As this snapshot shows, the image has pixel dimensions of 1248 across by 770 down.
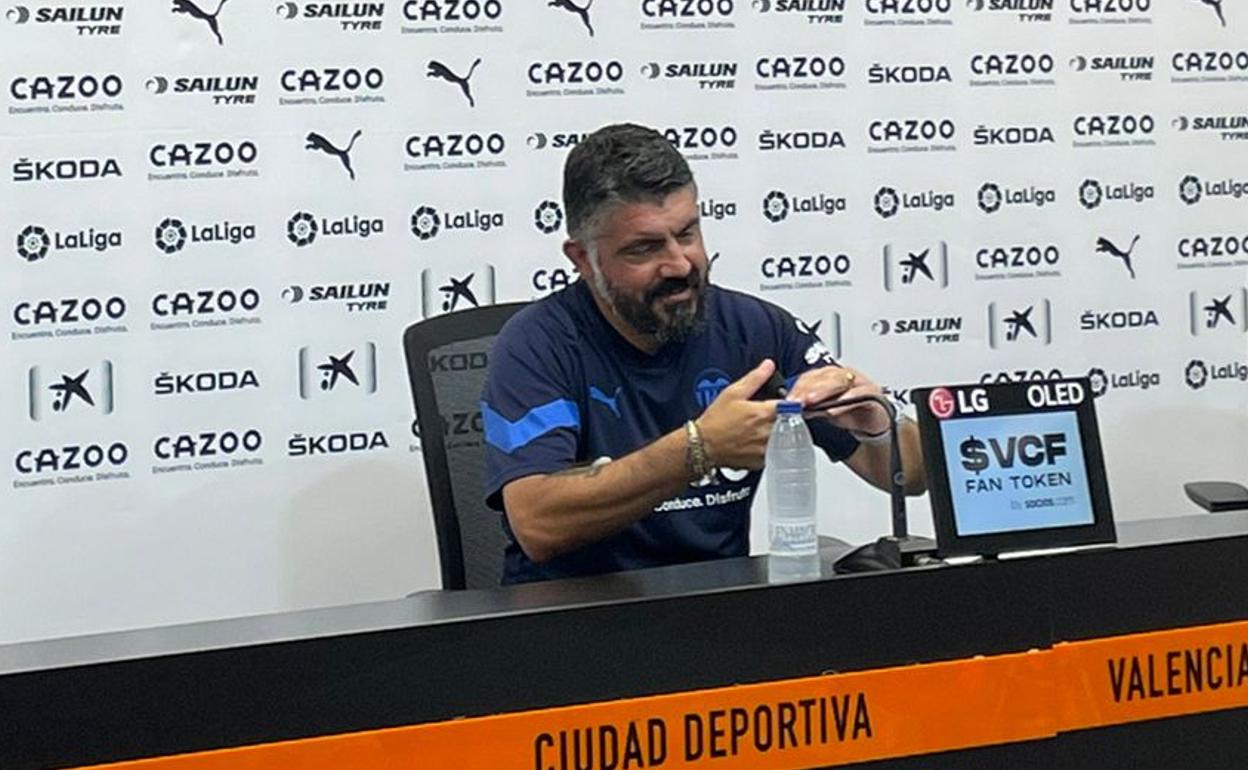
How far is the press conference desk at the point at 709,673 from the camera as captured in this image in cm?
144

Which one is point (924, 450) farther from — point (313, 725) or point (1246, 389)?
point (1246, 389)

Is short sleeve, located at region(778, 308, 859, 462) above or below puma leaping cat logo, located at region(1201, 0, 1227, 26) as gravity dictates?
below

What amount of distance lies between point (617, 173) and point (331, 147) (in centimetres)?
99

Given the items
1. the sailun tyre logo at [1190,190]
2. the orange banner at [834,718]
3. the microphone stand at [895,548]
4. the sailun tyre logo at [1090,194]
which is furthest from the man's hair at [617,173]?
the sailun tyre logo at [1190,190]

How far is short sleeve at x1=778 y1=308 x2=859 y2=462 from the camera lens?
2375mm

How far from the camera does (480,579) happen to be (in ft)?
7.91

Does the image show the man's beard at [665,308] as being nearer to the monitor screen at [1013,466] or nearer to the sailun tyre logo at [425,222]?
the monitor screen at [1013,466]

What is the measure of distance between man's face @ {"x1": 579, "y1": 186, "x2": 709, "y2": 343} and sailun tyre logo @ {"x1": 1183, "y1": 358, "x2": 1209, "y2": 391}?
6.19 ft

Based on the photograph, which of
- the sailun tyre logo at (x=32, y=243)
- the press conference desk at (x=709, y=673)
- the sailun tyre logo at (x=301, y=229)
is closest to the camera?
the press conference desk at (x=709, y=673)

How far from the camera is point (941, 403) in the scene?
1.77 metres

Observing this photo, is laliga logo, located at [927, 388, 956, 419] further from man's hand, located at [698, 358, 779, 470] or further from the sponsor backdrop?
the sponsor backdrop

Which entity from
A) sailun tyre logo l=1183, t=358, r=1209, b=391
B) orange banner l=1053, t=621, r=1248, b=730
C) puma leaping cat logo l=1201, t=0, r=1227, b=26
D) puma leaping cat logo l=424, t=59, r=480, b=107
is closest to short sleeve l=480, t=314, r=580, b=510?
orange banner l=1053, t=621, r=1248, b=730

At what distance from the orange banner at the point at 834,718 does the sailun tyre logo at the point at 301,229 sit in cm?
168

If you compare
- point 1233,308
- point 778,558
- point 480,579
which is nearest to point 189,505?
point 480,579
